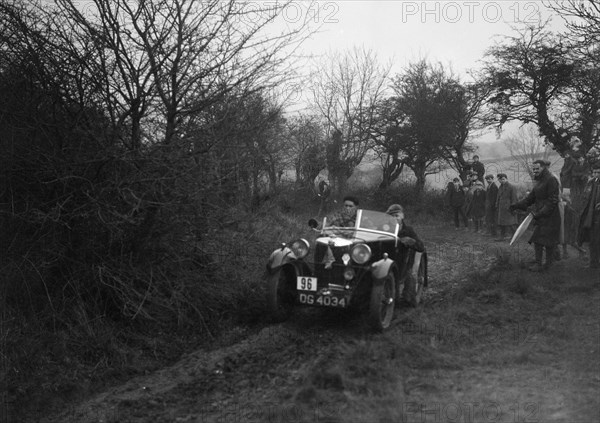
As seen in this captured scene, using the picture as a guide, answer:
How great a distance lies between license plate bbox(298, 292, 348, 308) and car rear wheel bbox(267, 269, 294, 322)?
1.18ft

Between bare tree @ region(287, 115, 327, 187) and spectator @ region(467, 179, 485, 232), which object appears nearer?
spectator @ region(467, 179, 485, 232)

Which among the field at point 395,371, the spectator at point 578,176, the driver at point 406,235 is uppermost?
the spectator at point 578,176

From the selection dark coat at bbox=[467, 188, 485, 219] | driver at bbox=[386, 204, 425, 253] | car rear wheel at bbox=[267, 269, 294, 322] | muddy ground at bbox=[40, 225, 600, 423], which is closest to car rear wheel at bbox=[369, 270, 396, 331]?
muddy ground at bbox=[40, 225, 600, 423]

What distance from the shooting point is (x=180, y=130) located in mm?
7980

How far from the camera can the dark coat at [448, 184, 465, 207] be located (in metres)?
22.2

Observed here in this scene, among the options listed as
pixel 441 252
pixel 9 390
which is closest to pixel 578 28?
pixel 441 252

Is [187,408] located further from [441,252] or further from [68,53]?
[441,252]

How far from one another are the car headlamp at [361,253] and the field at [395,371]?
87cm

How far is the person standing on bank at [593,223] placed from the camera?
35.5ft

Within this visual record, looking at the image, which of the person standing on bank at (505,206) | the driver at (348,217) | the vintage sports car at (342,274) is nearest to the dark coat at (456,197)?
the person standing on bank at (505,206)

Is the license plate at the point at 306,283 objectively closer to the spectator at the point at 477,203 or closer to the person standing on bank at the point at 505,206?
the person standing on bank at the point at 505,206

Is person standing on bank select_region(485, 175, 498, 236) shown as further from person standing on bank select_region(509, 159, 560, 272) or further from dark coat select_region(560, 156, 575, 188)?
person standing on bank select_region(509, 159, 560, 272)

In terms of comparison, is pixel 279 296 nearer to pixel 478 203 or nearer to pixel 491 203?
pixel 491 203

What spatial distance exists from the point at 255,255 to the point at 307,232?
537cm
